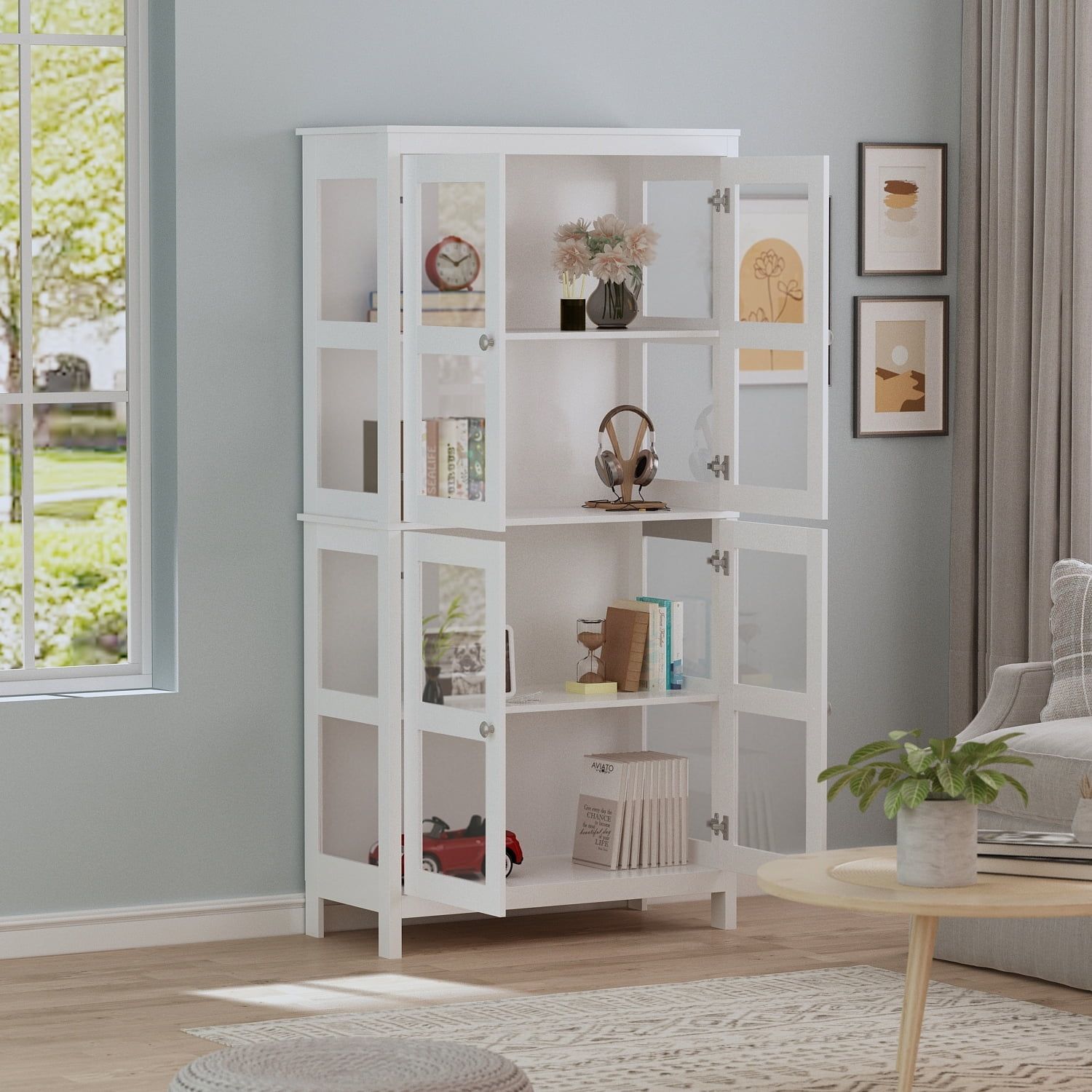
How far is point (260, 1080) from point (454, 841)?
2063mm

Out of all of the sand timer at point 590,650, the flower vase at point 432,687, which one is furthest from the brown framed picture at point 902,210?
the flower vase at point 432,687

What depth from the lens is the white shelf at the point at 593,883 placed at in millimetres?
5074

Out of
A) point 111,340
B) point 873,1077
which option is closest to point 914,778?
point 873,1077

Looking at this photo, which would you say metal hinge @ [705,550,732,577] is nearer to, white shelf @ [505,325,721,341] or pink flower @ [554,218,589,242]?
white shelf @ [505,325,721,341]

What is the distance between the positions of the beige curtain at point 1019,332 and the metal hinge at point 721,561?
3.04 feet

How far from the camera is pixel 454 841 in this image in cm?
497

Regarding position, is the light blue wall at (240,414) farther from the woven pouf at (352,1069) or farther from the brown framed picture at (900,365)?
the woven pouf at (352,1069)

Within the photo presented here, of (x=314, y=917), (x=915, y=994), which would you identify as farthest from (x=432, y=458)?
(x=915, y=994)

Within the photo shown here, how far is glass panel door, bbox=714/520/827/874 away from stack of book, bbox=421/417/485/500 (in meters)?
0.79

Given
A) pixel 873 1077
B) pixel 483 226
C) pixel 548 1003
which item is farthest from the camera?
pixel 483 226

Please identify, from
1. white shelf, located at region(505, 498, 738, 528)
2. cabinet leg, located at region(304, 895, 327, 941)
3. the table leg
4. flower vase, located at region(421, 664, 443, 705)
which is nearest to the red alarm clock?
white shelf, located at region(505, 498, 738, 528)

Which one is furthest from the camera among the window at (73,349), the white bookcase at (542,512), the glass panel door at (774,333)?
the window at (73,349)

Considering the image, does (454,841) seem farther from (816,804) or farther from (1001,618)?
(1001,618)

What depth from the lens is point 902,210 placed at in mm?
5914
